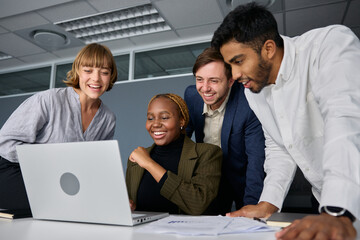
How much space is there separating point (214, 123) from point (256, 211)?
748 mm

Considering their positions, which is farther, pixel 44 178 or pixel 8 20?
pixel 8 20

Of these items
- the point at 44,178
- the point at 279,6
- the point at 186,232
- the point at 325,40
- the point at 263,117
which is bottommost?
the point at 186,232

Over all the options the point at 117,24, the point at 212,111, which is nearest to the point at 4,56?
the point at 117,24

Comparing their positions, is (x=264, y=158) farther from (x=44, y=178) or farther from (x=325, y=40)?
(x=44, y=178)

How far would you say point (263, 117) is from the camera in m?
1.34

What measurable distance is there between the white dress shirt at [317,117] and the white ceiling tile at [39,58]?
13.6 ft

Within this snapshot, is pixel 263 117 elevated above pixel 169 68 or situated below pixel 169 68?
below

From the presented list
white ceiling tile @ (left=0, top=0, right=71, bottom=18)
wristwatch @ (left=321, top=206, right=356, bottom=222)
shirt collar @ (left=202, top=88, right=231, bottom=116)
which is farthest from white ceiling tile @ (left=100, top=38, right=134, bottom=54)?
wristwatch @ (left=321, top=206, right=356, bottom=222)

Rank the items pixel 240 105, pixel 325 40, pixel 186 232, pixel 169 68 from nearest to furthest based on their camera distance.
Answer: pixel 186 232
pixel 325 40
pixel 240 105
pixel 169 68

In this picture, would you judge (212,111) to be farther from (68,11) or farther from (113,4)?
(68,11)

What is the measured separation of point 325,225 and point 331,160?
213 millimetres

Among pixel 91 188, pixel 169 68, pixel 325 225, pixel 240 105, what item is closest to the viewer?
pixel 325 225

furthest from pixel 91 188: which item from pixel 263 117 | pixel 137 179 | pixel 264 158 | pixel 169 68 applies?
pixel 169 68

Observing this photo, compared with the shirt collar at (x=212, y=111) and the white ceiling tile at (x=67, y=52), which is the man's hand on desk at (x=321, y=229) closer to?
the shirt collar at (x=212, y=111)
